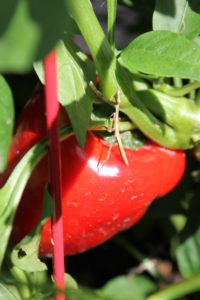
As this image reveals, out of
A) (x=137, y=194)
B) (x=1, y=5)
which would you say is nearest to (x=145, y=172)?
(x=137, y=194)

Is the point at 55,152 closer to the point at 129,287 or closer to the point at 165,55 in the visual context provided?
the point at 165,55

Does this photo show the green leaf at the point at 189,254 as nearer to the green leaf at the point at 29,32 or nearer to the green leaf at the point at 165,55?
the green leaf at the point at 165,55

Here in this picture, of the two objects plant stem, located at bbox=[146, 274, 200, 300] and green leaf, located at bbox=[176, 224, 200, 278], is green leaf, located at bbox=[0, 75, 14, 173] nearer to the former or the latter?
plant stem, located at bbox=[146, 274, 200, 300]

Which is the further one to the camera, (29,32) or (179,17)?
(179,17)

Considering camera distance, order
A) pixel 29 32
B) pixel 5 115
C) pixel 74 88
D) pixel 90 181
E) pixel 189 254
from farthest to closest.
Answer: pixel 189 254 < pixel 90 181 < pixel 74 88 < pixel 5 115 < pixel 29 32

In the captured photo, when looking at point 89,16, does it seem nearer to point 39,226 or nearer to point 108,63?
point 108,63

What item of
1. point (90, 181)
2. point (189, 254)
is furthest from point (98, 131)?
point (189, 254)

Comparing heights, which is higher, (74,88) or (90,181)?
(74,88)
